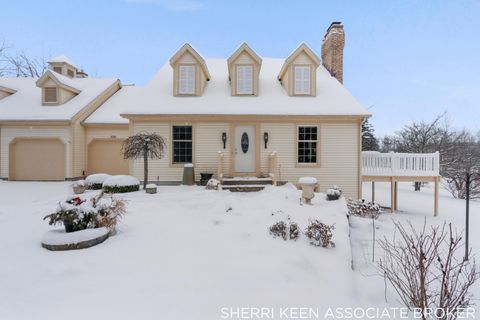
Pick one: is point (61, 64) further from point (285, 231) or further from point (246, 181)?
point (285, 231)

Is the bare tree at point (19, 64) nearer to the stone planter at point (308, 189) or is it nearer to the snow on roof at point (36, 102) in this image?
the snow on roof at point (36, 102)

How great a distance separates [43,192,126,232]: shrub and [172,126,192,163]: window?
20.6 feet

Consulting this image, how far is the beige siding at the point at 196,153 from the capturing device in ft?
39.1

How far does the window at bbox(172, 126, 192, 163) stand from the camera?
12.0 m

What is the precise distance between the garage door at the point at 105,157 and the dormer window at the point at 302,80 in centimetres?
1044

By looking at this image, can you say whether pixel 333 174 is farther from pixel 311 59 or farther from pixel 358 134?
pixel 311 59

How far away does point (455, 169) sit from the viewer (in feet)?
69.0

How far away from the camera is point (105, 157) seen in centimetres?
1584

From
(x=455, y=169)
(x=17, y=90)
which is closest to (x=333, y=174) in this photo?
(x=455, y=169)

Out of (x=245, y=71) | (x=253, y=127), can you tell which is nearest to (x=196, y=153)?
(x=253, y=127)

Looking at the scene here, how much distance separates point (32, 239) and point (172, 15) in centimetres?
1153

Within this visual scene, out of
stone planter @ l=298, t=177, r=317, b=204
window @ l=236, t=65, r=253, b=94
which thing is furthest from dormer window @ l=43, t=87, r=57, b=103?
stone planter @ l=298, t=177, r=317, b=204

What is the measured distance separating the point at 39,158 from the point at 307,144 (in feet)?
46.4

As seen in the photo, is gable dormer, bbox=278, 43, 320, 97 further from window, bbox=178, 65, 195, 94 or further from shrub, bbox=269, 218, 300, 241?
shrub, bbox=269, 218, 300, 241
